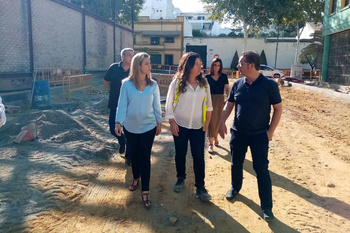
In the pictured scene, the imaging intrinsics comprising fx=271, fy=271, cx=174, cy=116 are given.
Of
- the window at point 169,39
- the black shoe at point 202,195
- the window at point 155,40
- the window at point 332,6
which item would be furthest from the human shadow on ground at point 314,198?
the window at point 155,40

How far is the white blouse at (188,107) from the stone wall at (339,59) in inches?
612

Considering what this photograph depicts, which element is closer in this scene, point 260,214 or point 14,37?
point 260,214

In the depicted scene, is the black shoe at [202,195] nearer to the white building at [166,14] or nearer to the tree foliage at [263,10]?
the tree foliage at [263,10]

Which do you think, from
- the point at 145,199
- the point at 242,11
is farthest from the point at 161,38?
the point at 145,199

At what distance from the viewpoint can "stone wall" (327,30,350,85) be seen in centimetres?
1580

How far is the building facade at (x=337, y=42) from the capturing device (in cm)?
1577

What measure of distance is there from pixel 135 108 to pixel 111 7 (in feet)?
93.8

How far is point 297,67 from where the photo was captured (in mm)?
24562

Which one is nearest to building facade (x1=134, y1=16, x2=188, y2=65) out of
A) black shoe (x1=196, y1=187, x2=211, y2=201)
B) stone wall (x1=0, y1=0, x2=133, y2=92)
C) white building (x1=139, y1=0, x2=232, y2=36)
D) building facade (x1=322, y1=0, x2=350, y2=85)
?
white building (x1=139, y1=0, x2=232, y2=36)

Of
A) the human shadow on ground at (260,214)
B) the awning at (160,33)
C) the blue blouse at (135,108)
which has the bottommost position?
the human shadow on ground at (260,214)

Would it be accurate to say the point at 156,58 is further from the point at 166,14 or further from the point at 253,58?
the point at 253,58

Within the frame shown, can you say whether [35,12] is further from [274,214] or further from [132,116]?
[274,214]

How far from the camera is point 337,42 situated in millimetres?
17094

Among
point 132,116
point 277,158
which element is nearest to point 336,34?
point 277,158
